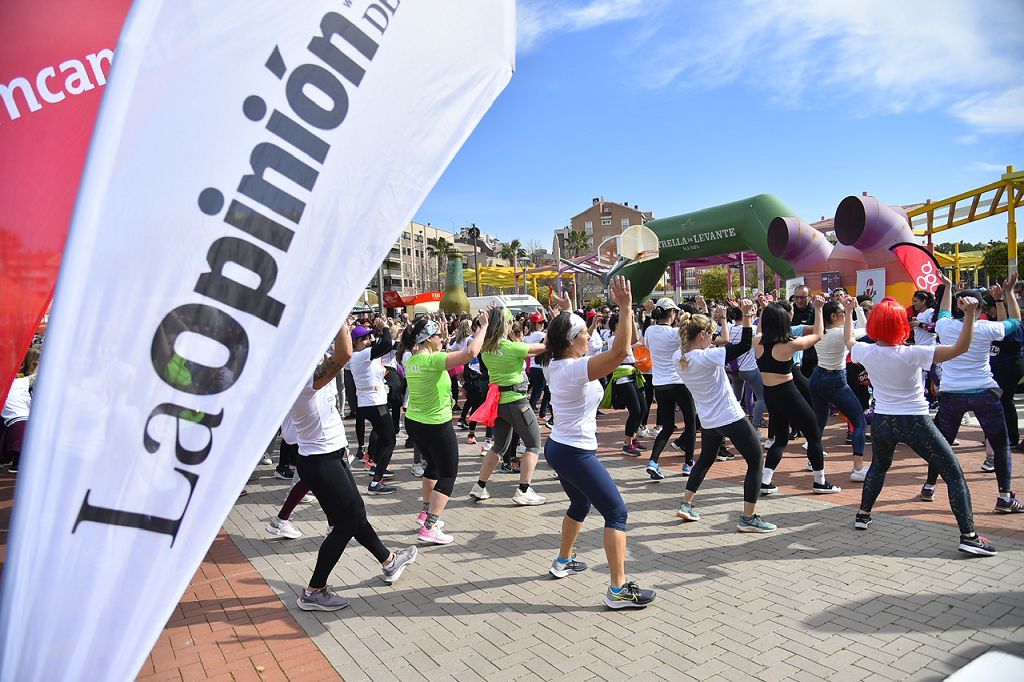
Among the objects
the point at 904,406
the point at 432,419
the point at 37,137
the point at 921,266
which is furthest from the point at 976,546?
the point at 921,266

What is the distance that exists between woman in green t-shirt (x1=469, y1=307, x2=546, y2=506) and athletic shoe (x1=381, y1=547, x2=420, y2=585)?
72.7 inches

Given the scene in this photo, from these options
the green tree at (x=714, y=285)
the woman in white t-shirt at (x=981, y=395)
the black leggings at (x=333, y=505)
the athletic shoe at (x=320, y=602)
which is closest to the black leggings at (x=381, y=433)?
the black leggings at (x=333, y=505)

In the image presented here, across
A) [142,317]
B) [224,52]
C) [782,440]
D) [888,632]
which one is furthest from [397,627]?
[782,440]

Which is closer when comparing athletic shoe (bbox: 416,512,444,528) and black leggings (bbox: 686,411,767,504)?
black leggings (bbox: 686,411,767,504)

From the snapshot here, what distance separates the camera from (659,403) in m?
7.88

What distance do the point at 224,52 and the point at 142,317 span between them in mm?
640

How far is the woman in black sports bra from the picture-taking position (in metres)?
5.91

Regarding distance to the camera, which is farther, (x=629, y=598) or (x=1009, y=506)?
(x=1009, y=506)

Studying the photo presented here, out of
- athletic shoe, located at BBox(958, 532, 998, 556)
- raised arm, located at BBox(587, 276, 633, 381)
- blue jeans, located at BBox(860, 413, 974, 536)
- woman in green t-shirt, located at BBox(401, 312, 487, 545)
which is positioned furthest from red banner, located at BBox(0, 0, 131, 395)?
athletic shoe, located at BBox(958, 532, 998, 556)

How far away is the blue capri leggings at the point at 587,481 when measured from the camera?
4.12 meters

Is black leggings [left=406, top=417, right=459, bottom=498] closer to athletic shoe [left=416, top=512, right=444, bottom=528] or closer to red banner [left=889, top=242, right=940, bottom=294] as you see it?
athletic shoe [left=416, top=512, right=444, bottom=528]

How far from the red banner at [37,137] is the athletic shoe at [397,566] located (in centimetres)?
277

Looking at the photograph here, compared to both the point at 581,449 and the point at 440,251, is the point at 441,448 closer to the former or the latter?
the point at 581,449

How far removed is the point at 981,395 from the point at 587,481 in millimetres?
3959
